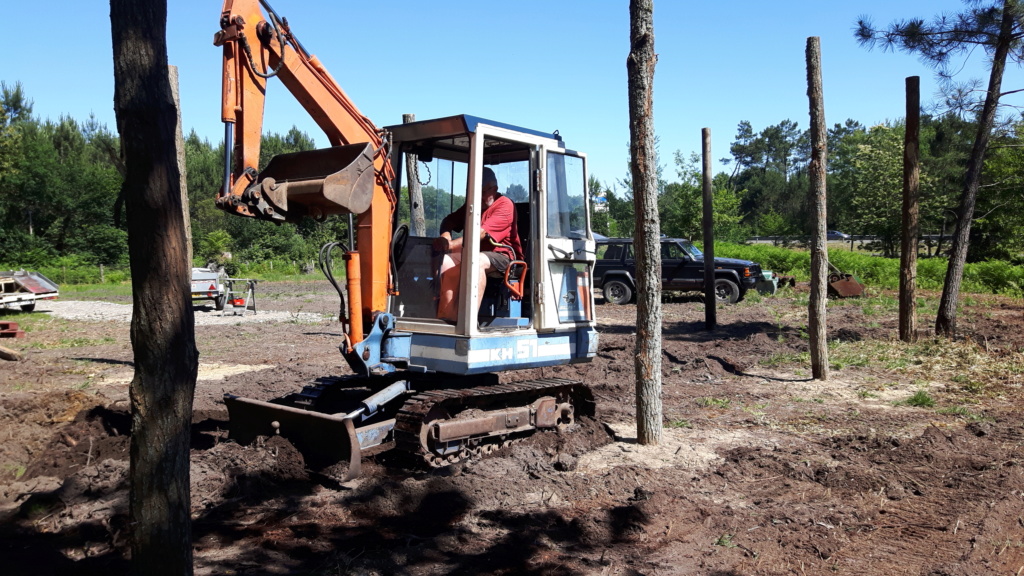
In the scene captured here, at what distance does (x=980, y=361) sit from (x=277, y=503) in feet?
35.4

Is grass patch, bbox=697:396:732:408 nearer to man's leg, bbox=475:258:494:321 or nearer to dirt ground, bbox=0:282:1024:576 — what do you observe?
dirt ground, bbox=0:282:1024:576

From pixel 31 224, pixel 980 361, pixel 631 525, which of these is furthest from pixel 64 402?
pixel 31 224

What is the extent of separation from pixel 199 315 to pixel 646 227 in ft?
50.1

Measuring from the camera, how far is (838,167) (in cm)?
6188

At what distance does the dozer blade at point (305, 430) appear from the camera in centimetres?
571

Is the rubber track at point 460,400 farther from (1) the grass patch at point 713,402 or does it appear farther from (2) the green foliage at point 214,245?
(2) the green foliage at point 214,245

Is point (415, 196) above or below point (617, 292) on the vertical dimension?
above

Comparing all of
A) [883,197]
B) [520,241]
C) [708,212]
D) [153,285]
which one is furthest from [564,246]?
[883,197]

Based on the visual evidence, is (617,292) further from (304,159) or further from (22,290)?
(304,159)

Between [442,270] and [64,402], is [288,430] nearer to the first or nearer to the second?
[442,270]

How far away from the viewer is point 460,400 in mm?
6449

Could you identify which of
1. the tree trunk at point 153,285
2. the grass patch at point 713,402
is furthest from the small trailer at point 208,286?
the tree trunk at point 153,285

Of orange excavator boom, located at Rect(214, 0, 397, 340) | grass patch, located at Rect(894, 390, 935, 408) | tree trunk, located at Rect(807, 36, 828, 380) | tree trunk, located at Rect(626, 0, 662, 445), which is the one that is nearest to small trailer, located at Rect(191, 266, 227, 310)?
orange excavator boom, located at Rect(214, 0, 397, 340)

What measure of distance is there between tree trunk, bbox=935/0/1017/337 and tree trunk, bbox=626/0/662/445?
8.64 meters
